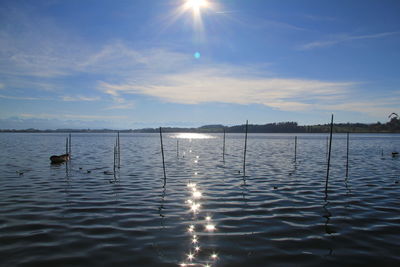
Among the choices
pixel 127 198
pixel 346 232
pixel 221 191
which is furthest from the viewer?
pixel 221 191

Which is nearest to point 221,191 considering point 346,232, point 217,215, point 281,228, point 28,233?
point 217,215

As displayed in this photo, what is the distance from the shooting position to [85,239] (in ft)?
32.3

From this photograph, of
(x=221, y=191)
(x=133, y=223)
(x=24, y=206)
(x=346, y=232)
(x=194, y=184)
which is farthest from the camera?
(x=194, y=184)

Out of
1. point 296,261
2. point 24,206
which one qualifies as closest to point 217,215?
point 296,261

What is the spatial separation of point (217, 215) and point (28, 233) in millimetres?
7451

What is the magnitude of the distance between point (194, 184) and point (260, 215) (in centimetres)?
817

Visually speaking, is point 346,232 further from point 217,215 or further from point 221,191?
point 221,191

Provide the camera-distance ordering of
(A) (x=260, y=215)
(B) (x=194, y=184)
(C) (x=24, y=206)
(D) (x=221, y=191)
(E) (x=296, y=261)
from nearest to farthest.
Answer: (E) (x=296, y=261)
(A) (x=260, y=215)
(C) (x=24, y=206)
(D) (x=221, y=191)
(B) (x=194, y=184)

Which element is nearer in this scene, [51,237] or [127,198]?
[51,237]

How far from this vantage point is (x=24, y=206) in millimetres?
14016

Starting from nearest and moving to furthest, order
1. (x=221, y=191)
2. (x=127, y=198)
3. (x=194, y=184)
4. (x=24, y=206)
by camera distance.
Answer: (x=24, y=206) → (x=127, y=198) → (x=221, y=191) → (x=194, y=184)

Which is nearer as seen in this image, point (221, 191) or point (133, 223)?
point (133, 223)

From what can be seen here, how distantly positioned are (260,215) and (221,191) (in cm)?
538

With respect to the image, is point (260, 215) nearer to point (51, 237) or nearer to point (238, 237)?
point (238, 237)
